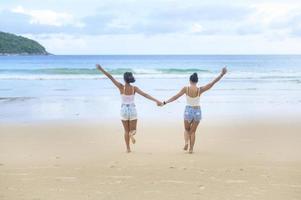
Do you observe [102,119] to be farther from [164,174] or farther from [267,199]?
[267,199]

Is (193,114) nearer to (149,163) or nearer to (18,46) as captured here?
(149,163)

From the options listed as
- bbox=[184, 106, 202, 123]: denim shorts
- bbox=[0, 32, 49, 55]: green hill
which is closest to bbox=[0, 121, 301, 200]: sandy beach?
bbox=[184, 106, 202, 123]: denim shorts

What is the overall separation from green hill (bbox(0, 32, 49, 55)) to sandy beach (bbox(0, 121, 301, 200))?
11013cm

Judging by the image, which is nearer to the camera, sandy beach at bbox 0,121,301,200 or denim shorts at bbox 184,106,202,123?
sandy beach at bbox 0,121,301,200

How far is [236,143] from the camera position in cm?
997

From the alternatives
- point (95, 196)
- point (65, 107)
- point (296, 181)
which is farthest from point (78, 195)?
point (65, 107)

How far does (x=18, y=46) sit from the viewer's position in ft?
403

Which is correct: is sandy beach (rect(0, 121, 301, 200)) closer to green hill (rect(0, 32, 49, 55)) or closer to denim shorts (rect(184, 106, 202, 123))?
denim shorts (rect(184, 106, 202, 123))

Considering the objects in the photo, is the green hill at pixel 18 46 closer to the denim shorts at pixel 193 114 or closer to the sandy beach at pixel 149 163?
the sandy beach at pixel 149 163

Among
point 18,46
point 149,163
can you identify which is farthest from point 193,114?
point 18,46

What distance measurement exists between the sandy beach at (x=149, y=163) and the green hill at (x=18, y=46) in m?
110

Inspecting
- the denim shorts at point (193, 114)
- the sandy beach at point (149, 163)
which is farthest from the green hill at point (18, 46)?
the denim shorts at point (193, 114)

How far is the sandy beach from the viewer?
6258 mm

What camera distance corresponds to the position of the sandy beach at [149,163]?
246 inches
